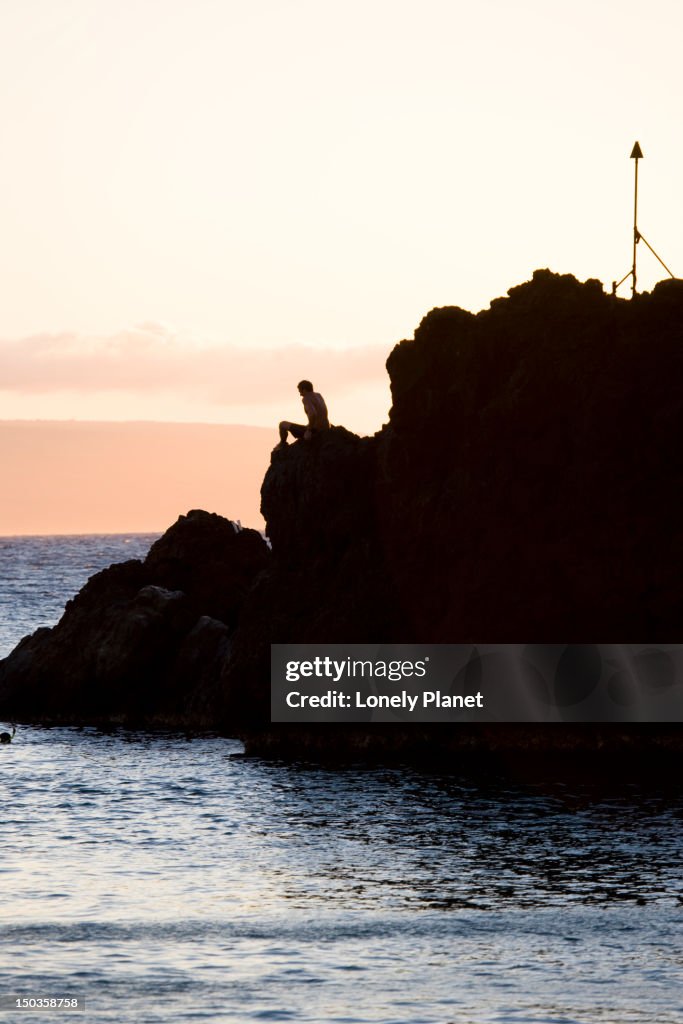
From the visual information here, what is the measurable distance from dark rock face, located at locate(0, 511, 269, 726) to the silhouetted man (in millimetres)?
9710

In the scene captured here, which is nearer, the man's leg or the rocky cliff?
the rocky cliff

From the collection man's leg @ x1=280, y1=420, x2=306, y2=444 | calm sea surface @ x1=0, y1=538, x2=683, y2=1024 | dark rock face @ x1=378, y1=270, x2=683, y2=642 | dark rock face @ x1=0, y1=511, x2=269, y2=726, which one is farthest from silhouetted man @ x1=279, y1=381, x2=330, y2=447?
calm sea surface @ x1=0, y1=538, x2=683, y2=1024

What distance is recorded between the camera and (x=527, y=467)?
175 ft

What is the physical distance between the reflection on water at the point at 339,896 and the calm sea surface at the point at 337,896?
0.07 m

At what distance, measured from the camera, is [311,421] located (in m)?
58.2

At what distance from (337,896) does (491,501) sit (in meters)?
22.9

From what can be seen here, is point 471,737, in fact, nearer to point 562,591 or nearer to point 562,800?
point 562,591

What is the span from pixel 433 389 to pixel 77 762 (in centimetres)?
1716

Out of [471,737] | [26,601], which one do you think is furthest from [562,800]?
[26,601]

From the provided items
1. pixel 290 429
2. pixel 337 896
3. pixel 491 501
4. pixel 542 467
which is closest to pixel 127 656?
pixel 290 429

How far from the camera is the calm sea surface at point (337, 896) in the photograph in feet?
84.0

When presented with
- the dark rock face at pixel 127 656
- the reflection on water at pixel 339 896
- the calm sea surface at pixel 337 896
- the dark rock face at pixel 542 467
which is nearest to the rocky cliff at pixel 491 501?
the dark rock face at pixel 542 467

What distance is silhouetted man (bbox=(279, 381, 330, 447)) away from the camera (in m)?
57.2

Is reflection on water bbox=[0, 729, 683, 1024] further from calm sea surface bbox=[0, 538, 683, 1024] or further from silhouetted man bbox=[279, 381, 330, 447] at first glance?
silhouetted man bbox=[279, 381, 330, 447]
